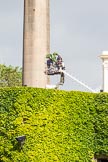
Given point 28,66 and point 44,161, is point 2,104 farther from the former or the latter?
point 28,66

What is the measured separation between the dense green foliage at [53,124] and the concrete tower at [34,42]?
987 centimetres

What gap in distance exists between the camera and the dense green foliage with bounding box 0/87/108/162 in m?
15.7

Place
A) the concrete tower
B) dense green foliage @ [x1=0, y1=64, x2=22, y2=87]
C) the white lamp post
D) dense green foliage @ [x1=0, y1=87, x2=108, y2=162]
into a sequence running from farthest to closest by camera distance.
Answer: dense green foliage @ [x1=0, y1=64, x2=22, y2=87] < the concrete tower < the white lamp post < dense green foliage @ [x1=0, y1=87, x2=108, y2=162]

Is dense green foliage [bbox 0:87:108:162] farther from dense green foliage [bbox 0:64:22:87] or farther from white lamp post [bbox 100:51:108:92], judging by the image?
dense green foliage [bbox 0:64:22:87]

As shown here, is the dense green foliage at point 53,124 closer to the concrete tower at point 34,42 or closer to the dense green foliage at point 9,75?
the concrete tower at point 34,42

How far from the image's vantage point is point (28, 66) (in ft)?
89.7

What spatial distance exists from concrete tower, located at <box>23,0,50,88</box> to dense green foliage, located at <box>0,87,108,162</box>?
987 centimetres

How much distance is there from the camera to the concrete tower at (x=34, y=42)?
27094mm

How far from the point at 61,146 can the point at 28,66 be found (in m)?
11.3

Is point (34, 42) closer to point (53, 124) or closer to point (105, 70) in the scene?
point (105, 70)

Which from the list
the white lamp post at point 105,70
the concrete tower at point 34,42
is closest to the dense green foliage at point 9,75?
the concrete tower at point 34,42

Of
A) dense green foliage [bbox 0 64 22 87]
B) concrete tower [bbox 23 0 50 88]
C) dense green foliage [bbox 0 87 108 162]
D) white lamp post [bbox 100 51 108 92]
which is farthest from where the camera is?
dense green foliage [bbox 0 64 22 87]

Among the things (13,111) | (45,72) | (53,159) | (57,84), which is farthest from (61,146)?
(45,72)

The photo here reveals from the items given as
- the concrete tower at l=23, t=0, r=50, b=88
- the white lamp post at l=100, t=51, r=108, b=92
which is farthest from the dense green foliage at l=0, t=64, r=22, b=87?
the white lamp post at l=100, t=51, r=108, b=92
